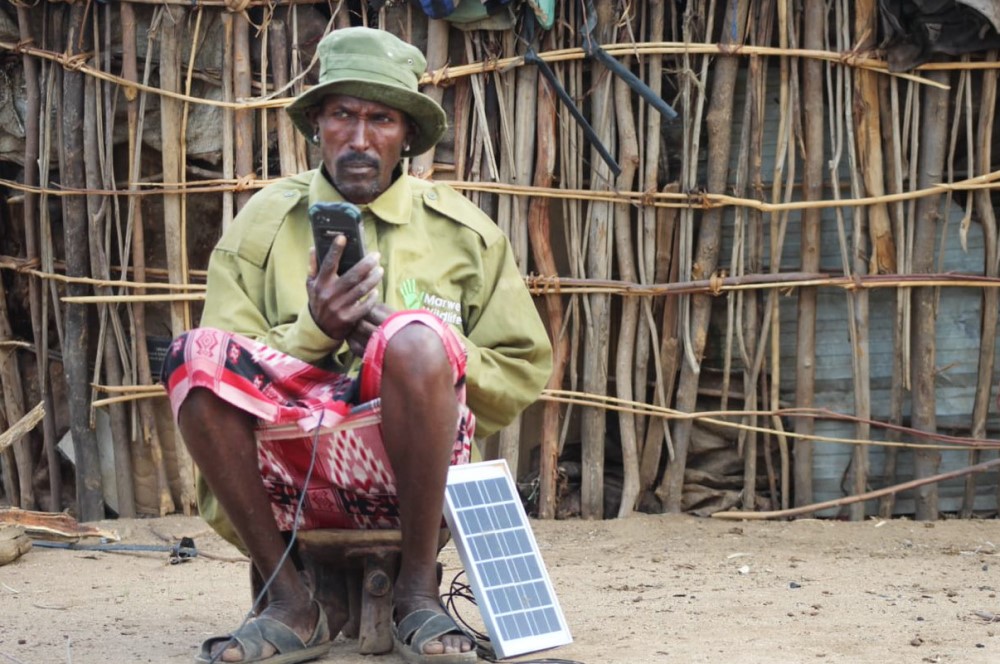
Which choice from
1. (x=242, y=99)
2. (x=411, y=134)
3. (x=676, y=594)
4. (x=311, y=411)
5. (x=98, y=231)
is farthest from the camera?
(x=98, y=231)

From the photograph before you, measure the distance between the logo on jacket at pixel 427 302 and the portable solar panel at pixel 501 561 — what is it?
0.35 meters

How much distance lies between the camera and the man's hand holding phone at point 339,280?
282 cm

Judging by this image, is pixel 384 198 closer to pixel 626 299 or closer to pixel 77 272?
pixel 626 299

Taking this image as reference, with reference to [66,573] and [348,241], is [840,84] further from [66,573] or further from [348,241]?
[66,573]

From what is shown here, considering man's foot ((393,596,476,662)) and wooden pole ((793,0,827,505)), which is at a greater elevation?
wooden pole ((793,0,827,505))

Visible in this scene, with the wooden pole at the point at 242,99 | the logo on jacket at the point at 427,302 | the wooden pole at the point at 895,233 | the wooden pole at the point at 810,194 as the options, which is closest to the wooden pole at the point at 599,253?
the wooden pole at the point at 810,194

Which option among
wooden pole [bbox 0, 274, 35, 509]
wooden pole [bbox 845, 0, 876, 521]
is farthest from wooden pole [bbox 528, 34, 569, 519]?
wooden pole [bbox 0, 274, 35, 509]

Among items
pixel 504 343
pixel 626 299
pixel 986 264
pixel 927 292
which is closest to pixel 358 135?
pixel 504 343

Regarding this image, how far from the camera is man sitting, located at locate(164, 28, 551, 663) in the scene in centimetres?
286

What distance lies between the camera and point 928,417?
4770mm

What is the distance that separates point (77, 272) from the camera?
5180 millimetres

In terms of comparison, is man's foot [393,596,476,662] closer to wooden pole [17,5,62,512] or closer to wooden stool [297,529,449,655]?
wooden stool [297,529,449,655]

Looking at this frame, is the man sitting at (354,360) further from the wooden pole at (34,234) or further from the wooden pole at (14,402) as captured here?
the wooden pole at (14,402)

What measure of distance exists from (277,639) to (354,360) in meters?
0.64
